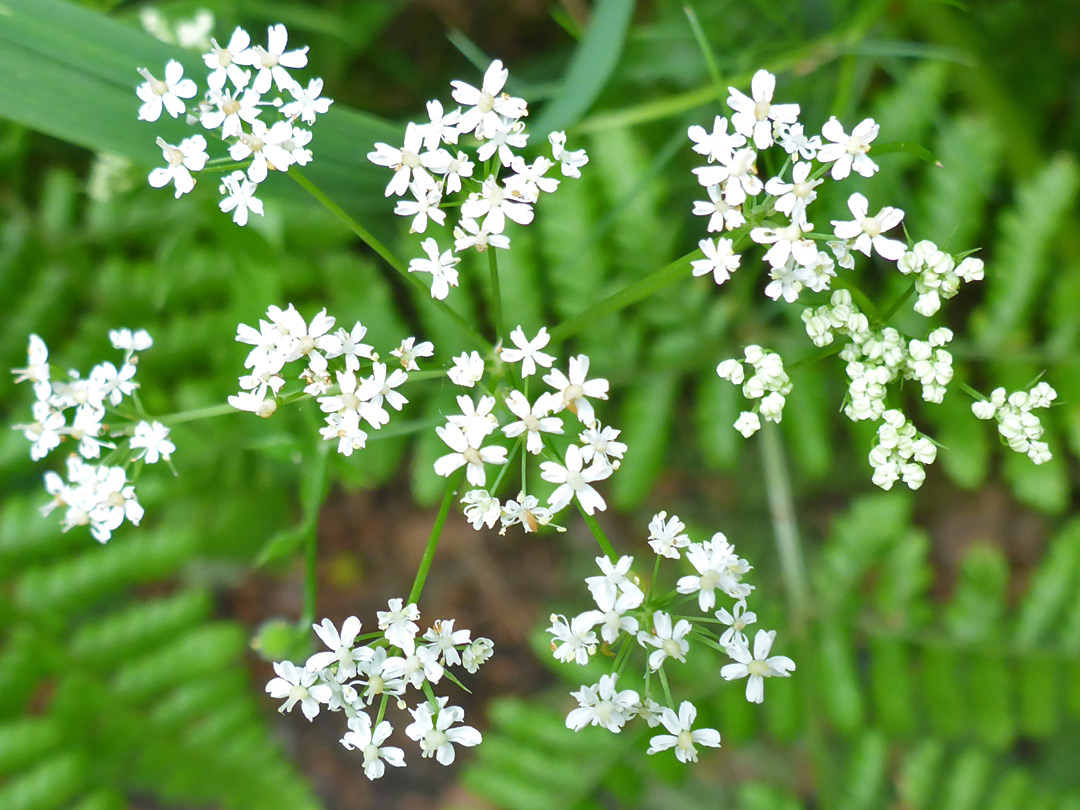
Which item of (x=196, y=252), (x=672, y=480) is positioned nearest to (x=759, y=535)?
(x=672, y=480)

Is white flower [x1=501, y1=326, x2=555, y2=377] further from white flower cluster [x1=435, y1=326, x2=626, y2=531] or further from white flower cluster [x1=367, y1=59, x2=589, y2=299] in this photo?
white flower cluster [x1=367, y1=59, x2=589, y2=299]

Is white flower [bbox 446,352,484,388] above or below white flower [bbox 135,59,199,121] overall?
below

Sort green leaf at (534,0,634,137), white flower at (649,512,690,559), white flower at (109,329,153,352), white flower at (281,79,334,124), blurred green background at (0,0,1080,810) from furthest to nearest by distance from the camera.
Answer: blurred green background at (0,0,1080,810) → green leaf at (534,0,634,137) → white flower at (109,329,153,352) → white flower at (281,79,334,124) → white flower at (649,512,690,559)

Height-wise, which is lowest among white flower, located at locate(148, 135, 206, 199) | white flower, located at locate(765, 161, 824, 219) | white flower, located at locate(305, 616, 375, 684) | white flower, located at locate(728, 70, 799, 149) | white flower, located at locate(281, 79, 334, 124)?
white flower, located at locate(305, 616, 375, 684)

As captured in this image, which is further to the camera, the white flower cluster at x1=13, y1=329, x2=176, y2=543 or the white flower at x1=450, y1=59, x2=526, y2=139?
the white flower cluster at x1=13, y1=329, x2=176, y2=543

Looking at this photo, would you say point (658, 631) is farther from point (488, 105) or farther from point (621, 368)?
point (621, 368)

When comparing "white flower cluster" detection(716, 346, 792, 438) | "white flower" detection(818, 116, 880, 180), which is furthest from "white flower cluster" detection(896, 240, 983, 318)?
"white flower cluster" detection(716, 346, 792, 438)

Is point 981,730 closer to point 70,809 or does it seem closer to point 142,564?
point 142,564
